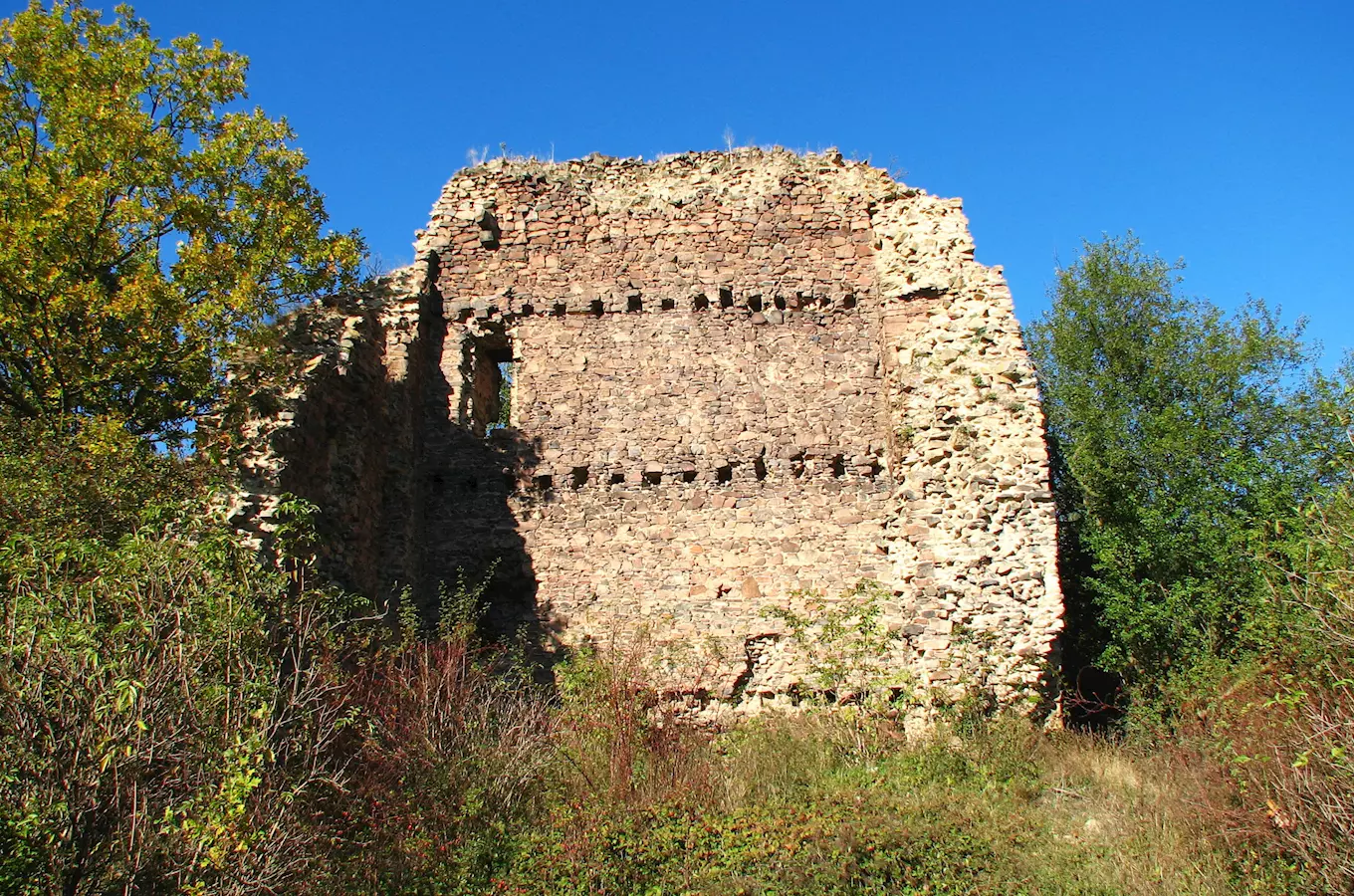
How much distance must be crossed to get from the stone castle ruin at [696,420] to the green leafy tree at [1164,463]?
224cm

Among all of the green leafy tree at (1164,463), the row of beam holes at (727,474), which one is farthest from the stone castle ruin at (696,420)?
the green leafy tree at (1164,463)

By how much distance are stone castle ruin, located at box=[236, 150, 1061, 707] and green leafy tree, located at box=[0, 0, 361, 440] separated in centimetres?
265

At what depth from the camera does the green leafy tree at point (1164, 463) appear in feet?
28.3

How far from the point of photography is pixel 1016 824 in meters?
5.66

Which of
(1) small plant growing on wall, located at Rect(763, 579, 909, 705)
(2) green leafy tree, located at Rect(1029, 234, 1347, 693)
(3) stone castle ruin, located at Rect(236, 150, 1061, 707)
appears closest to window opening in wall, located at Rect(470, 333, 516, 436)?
(3) stone castle ruin, located at Rect(236, 150, 1061, 707)

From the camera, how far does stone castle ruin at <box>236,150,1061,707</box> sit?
7789 millimetres

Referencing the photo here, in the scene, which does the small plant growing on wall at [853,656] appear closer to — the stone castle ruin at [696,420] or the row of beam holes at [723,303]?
the stone castle ruin at [696,420]

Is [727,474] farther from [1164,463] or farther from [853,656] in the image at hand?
[1164,463]

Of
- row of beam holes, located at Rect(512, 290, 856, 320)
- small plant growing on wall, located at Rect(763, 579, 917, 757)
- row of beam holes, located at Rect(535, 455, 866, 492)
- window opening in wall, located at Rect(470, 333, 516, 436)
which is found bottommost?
small plant growing on wall, located at Rect(763, 579, 917, 757)

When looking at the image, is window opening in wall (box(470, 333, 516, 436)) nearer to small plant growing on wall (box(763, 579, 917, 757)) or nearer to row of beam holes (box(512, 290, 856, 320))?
row of beam holes (box(512, 290, 856, 320))

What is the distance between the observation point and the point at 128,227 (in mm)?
10562

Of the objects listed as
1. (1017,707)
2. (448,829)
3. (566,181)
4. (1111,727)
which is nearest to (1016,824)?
(1017,707)

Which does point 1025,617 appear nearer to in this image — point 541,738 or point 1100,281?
point 541,738

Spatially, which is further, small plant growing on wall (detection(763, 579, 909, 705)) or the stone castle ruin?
the stone castle ruin
